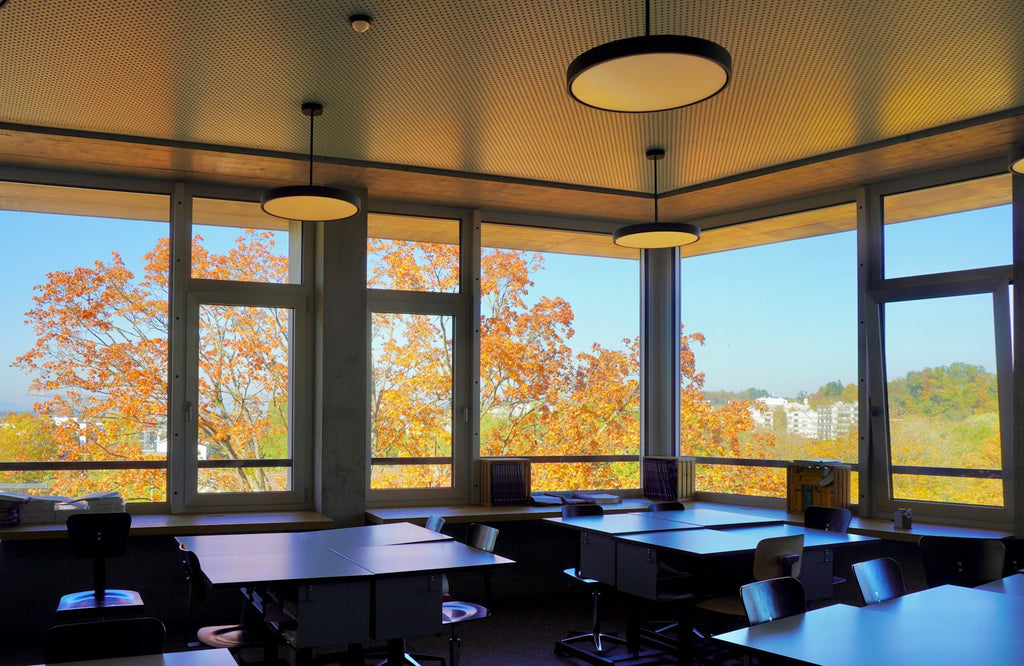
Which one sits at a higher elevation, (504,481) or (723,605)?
(504,481)

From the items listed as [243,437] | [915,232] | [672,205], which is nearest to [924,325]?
[915,232]

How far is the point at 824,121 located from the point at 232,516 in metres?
5.18

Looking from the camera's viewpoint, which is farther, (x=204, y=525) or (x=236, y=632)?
(x=204, y=525)

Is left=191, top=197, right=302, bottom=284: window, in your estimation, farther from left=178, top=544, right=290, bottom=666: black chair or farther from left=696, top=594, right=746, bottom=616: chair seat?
left=696, top=594, right=746, bottom=616: chair seat

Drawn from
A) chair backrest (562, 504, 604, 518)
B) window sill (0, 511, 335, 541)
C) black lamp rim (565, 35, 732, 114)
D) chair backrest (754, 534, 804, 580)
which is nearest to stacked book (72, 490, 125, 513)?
window sill (0, 511, 335, 541)

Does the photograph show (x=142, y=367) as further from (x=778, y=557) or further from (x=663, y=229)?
(x=778, y=557)

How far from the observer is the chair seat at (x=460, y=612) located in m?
4.85

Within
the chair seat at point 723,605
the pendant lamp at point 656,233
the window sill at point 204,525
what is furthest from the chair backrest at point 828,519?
the window sill at point 204,525

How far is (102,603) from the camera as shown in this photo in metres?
5.00

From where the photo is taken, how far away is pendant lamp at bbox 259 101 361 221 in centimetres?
524

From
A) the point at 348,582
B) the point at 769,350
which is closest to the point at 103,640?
the point at 348,582

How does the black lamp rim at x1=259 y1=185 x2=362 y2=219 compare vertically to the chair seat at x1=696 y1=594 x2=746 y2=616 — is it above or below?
above

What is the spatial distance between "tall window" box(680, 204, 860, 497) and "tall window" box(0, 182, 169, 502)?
4856mm

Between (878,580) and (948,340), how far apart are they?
3333 mm
